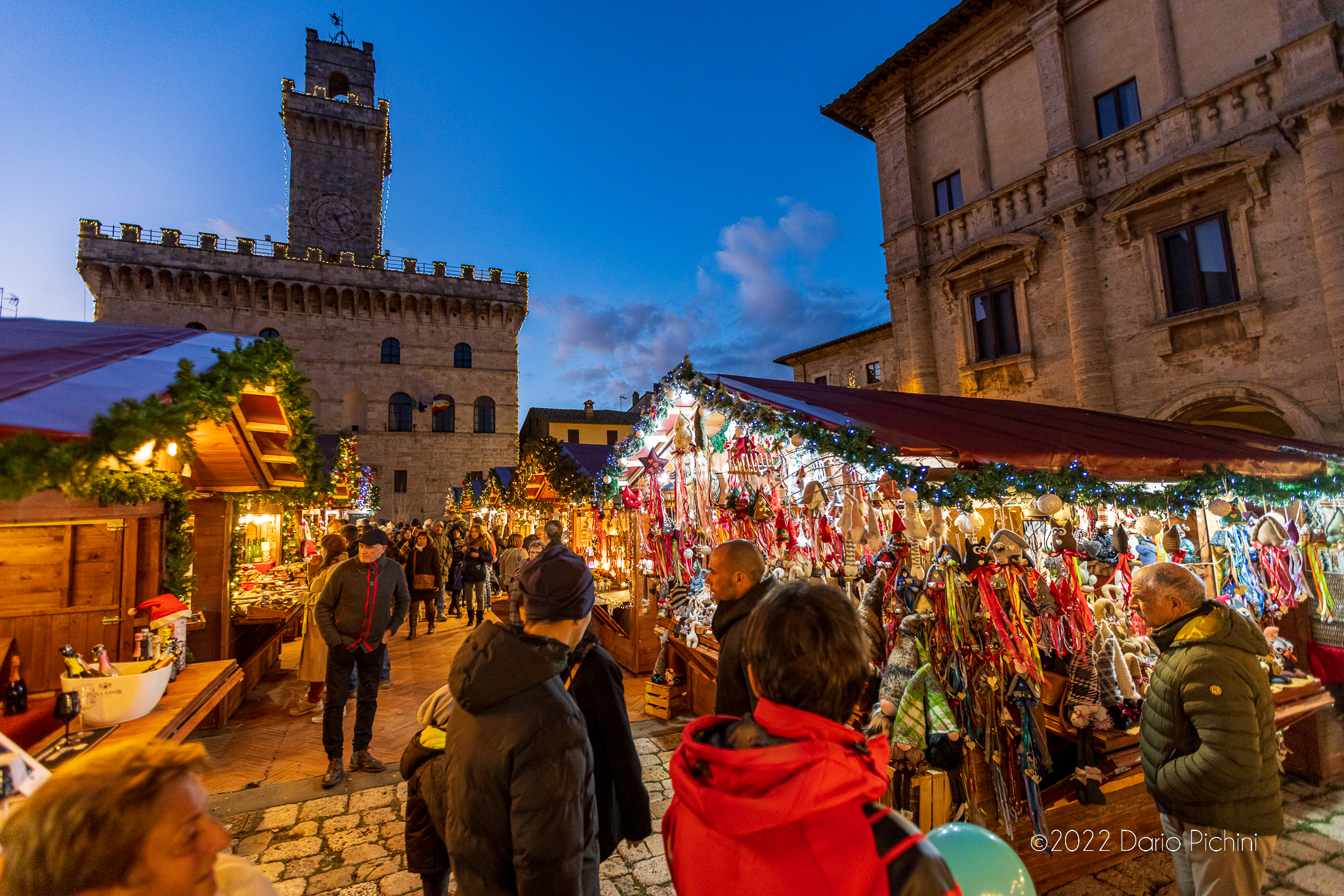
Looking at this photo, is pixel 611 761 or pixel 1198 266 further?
pixel 1198 266

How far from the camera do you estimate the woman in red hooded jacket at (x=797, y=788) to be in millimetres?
1080

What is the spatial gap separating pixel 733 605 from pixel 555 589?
1011 mm

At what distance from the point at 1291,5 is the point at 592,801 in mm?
12888

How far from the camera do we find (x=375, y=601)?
4.41 metres

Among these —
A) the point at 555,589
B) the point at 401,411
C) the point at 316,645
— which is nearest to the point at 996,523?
the point at 555,589

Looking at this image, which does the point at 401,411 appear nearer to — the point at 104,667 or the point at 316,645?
the point at 316,645

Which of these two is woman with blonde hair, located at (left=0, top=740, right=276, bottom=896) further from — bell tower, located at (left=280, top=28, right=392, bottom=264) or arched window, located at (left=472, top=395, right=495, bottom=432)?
bell tower, located at (left=280, top=28, right=392, bottom=264)

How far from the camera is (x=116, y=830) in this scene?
0.97 meters

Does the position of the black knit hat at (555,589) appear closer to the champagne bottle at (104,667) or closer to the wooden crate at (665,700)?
the champagne bottle at (104,667)

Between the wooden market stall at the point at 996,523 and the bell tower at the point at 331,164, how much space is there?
26925mm

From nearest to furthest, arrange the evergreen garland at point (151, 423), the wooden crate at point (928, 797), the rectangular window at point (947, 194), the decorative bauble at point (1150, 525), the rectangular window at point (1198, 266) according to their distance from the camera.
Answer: the evergreen garland at point (151, 423)
the wooden crate at point (928, 797)
the decorative bauble at point (1150, 525)
the rectangular window at point (1198, 266)
the rectangular window at point (947, 194)

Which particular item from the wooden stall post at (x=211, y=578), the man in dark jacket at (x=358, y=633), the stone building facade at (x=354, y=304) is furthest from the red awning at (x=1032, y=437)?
the stone building facade at (x=354, y=304)

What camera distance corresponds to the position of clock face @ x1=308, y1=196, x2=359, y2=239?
1068 inches

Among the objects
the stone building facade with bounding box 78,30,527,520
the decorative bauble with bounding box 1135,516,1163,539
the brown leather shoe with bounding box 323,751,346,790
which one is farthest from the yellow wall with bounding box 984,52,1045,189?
the stone building facade with bounding box 78,30,527,520
